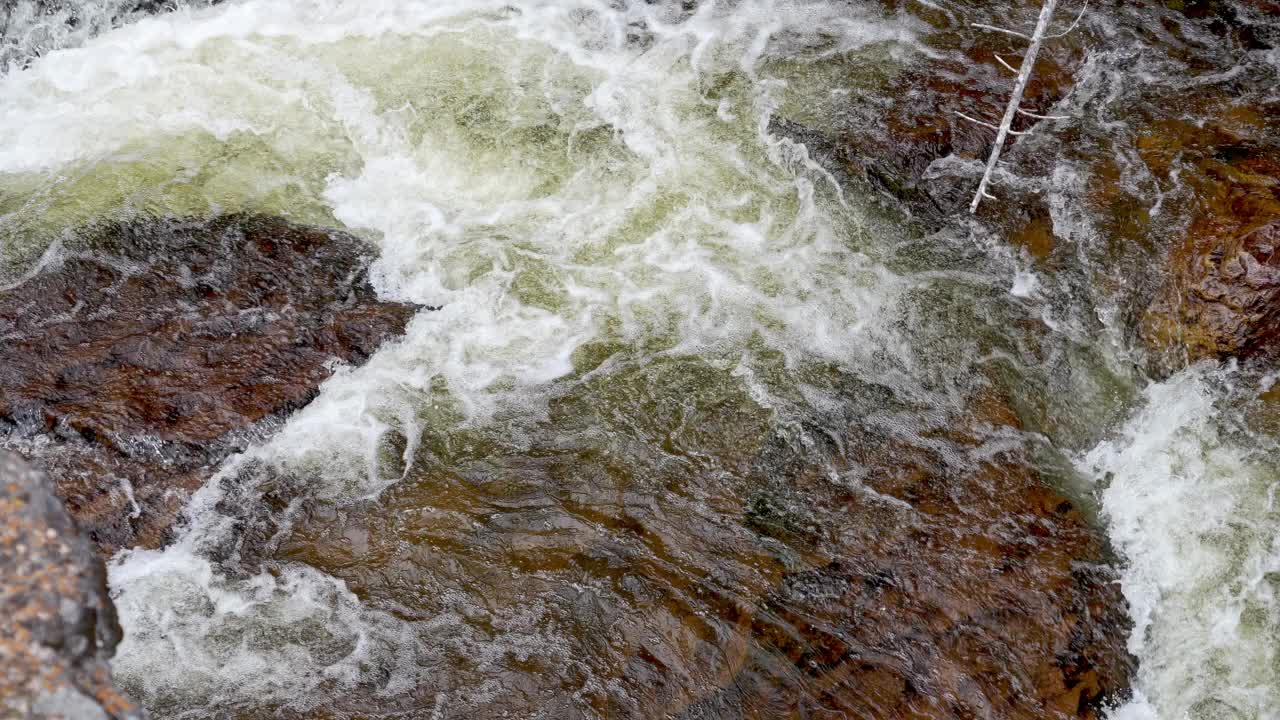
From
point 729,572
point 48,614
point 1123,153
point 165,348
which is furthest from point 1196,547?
point 165,348

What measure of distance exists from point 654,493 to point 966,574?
2.08m

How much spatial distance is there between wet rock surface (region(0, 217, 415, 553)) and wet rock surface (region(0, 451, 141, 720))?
2998mm

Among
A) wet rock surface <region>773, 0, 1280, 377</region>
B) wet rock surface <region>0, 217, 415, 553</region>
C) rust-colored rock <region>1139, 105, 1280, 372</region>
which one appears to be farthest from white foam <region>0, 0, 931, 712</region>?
rust-colored rock <region>1139, 105, 1280, 372</region>

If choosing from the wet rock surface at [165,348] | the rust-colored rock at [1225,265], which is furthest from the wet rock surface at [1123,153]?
the wet rock surface at [165,348]

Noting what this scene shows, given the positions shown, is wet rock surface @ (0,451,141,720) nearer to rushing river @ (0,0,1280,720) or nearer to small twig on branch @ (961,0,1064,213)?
rushing river @ (0,0,1280,720)

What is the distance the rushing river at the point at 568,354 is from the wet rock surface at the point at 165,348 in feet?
0.81

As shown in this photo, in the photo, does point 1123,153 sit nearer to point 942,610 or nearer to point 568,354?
point 942,610

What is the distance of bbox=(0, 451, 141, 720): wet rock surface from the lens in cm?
274

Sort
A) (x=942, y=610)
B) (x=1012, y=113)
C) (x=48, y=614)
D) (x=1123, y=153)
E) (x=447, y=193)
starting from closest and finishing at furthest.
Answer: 1. (x=48, y=614)
2. (x=942, y=610)
3. (x=1012, y=113)
4. (x=1123, y=153)
5. (x=447, y=193)

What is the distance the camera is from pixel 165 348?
21.5ft

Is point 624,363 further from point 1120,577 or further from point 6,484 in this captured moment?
point 6,484

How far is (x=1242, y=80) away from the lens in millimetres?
8289

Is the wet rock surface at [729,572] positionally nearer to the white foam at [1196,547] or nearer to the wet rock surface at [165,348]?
the white foam at [1196,547]

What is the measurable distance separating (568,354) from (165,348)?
2.98m
